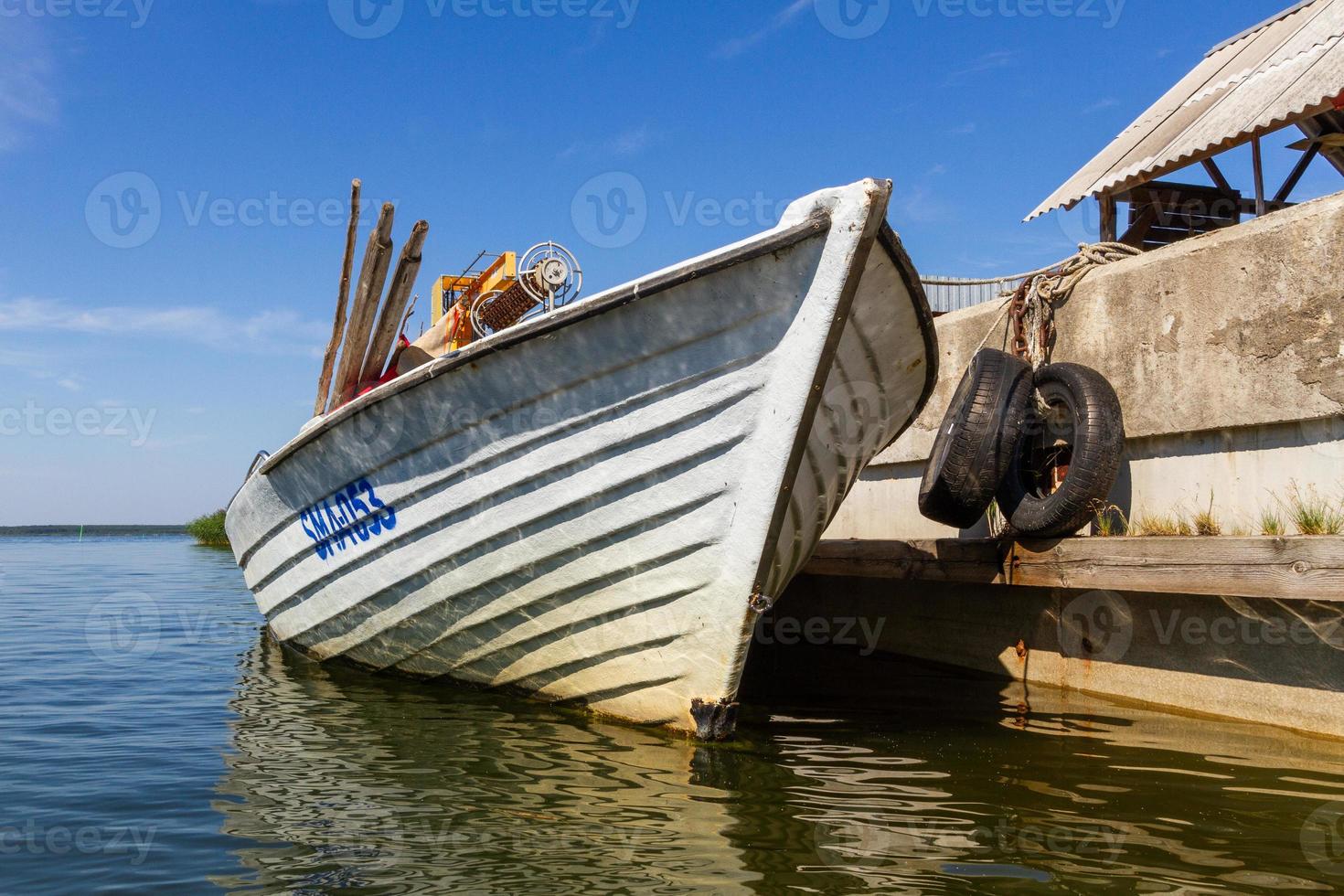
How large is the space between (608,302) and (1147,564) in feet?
10.8

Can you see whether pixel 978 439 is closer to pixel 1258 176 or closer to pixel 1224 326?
pixel 1224 326

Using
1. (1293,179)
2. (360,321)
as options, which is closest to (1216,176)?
(1293,179)

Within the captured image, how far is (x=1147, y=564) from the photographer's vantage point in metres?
5.40

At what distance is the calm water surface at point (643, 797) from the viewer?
3369mm

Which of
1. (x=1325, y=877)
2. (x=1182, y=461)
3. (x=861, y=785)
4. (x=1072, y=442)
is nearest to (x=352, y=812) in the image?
(x=861, y=785)

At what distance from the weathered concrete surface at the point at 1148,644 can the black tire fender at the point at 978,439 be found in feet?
3.32

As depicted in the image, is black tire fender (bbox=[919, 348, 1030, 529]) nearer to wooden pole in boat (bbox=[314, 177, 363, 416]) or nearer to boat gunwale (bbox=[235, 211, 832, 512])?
boat gunwale (bbox=[235, 211, 832, 512])

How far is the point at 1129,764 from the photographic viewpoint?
476 centimetres

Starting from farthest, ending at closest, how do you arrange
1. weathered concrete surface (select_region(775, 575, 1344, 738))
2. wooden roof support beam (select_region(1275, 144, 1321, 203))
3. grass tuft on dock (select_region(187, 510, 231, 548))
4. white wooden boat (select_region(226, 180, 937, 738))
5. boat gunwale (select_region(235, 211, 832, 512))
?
1. grass tuft on dock (select_region(187, 510, 231, 548))
2. wooden roof support beam (select_region(1275, 144, 1321, 203))
3. weathered concrete surface (select_region(775, 575, 1344, 738))
4. white wooden boat (select_region(226, 180, 937, 738))
5. boat gunwale (select_region(235, 211, 832, 512))

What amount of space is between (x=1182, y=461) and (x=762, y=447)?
123 inches

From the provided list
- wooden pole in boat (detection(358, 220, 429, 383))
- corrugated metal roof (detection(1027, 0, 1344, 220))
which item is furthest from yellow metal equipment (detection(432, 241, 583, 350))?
corrugated metal roof (detection(1027, 0, 1344, 220))

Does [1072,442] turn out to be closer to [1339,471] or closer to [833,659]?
[1339,471]

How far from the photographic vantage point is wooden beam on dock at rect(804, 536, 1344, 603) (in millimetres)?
4742

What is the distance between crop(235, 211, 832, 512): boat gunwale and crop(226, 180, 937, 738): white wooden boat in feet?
0.03
